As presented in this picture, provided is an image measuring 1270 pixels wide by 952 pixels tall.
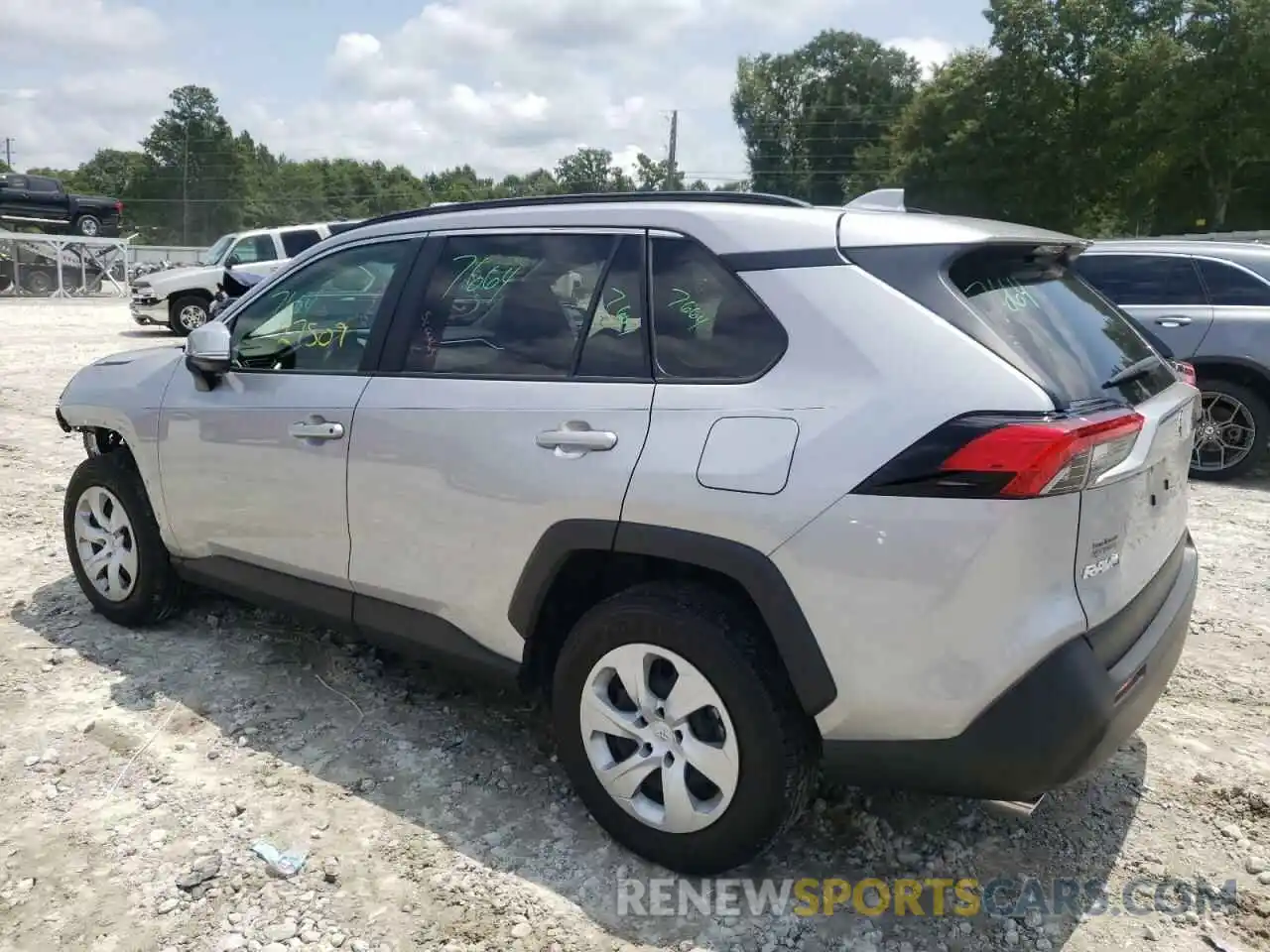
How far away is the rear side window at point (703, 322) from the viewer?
2473mm

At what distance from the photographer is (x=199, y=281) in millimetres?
17328

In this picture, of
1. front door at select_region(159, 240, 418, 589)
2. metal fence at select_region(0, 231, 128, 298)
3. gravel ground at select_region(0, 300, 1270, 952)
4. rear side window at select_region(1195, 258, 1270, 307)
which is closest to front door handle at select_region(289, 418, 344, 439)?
front door at select_region(159, 240, 418, 589)

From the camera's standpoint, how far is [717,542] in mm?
2400

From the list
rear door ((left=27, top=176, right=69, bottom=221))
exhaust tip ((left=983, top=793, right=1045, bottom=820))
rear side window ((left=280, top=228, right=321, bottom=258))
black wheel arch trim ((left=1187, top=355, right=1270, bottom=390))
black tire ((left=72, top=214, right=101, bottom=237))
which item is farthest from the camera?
black tire ((left=72, top=214, right=101, bottom=237))

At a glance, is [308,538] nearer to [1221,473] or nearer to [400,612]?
[400,612]

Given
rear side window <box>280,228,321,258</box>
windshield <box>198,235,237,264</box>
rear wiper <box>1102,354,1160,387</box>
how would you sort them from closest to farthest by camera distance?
rear wiper <box>1102,354,1160,387</box> < rear side window <box>280,228,321,258</box> < windshield <box>198,235,237,264</box>

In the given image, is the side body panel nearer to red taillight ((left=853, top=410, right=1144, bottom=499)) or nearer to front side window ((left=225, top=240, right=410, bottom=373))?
front side window ((left=225, top=240, right=410, bottom=373))

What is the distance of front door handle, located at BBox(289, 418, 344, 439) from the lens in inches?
128

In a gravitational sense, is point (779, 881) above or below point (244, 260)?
below

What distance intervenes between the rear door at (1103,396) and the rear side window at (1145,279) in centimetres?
535

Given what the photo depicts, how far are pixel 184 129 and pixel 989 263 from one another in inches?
3309

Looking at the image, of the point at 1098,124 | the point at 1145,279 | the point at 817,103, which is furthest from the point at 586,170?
the point at 1145,279

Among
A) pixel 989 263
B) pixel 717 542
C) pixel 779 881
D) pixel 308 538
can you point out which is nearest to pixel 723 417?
pixel 717 542

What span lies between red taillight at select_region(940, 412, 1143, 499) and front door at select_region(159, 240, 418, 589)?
2.02 meters
